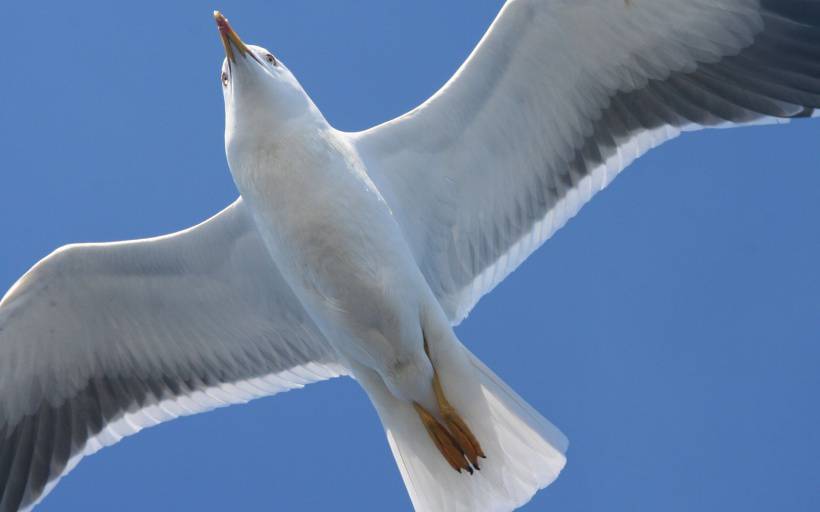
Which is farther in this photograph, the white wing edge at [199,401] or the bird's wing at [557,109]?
the white wing edge at [199,401]

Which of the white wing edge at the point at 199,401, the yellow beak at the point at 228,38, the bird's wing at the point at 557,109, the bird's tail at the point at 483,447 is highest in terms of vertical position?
the yellow beak at the point at 228,38

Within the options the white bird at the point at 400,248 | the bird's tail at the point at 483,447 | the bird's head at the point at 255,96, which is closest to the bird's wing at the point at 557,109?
the white bird at the point at 400,248

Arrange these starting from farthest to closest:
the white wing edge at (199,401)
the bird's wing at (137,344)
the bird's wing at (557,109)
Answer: the white wing edge at (199,401), the bird's wing at (137,344), the bird's wing at (557,109)

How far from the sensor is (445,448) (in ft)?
14.7

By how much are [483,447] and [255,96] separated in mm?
1304

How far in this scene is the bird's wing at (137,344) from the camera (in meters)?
4.82

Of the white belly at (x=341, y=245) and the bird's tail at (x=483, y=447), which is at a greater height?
the white belly at (x=341, y=245)

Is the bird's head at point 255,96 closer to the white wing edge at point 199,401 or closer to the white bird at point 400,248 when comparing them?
the white bird at point 400,248

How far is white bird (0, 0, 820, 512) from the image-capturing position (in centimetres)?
441

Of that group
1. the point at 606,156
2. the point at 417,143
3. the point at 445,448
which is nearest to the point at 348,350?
the point at 445,448

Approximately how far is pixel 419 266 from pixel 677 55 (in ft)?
3.59

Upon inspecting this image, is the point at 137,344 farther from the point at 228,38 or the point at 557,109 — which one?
the point at 557,109

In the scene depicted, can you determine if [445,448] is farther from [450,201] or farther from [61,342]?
[61,342]

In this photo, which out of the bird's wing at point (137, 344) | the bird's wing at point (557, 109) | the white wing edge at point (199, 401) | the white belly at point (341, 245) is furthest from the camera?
the white wing edge at point (199, 401)
